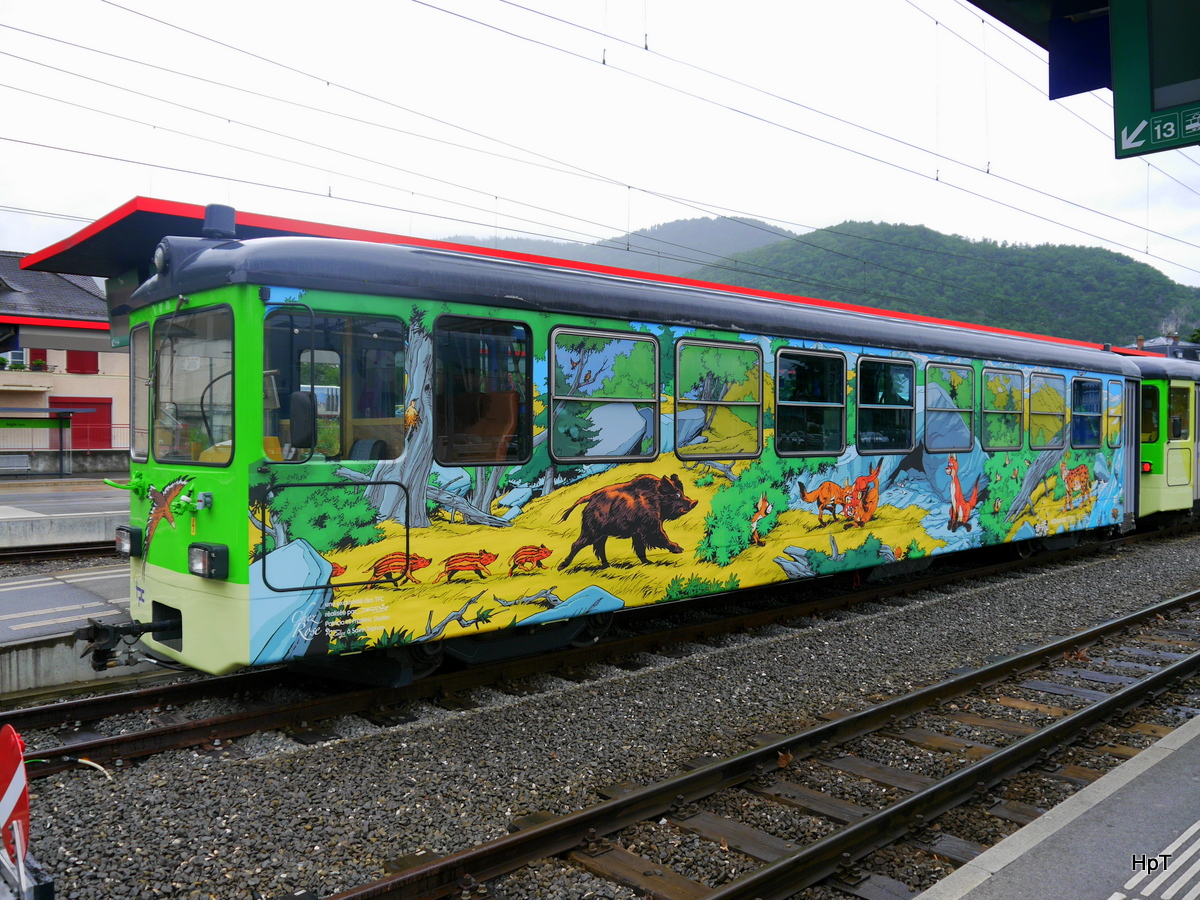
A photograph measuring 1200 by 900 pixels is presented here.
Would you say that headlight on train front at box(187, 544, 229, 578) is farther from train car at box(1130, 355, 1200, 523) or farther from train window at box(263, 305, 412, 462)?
train car at box(1130, 355, 1200, 523)

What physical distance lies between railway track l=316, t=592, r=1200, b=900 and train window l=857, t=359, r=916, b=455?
2744mm

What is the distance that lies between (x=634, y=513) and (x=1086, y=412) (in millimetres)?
8863

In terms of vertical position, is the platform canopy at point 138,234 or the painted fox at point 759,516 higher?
the platform canopy at point 138,234

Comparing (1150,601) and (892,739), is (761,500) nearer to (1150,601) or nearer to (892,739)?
(892,739)

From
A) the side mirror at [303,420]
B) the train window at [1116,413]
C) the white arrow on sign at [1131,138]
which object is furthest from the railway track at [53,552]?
the train window at [1116,413]

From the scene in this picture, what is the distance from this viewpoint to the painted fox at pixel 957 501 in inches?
398

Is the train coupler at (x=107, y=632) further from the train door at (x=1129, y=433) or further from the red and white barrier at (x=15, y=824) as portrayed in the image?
the train door at (x=1129, y=433)

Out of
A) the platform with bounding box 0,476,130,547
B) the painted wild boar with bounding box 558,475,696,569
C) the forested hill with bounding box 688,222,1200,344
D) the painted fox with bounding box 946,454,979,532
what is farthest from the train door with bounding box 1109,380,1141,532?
the forested hill with bounding box 688,222,1200,344

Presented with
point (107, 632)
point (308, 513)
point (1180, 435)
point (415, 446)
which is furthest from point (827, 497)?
point (1180, 435)

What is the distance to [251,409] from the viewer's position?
5.07 meters

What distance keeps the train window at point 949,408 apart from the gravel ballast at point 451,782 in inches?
116

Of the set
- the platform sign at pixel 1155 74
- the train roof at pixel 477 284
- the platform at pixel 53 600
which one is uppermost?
the platform sign at pixel 1155 74

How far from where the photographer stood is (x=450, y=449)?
5754 millimetres

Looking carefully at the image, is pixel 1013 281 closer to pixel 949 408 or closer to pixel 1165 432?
pixel 1165 432
